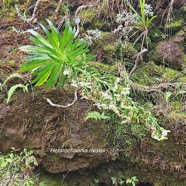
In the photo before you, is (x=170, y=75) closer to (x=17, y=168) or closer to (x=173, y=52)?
(x=173, y=52)

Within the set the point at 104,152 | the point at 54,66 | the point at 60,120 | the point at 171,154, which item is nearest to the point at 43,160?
the point at 60,120

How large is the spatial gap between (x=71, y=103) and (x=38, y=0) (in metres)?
1.48

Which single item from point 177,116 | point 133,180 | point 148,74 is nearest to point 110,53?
point 148,74

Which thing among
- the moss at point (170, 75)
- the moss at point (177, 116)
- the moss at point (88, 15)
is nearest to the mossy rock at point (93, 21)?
the moss at point (88, 15)

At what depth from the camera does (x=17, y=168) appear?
6.74 ft

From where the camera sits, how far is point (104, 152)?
6.60ft

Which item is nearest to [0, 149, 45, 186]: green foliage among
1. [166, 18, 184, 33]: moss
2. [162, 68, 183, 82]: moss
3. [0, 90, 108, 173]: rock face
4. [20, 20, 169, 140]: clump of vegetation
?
[0, 90, 108, 173]: rock face

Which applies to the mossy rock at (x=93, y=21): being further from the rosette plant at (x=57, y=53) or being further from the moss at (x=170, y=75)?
the rosette plant at (x=57, y=53)

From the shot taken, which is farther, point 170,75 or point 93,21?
point 93,21

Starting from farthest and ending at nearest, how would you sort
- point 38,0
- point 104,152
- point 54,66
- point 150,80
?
point 38,0 < point 150,80 < point 104,152 < point 54,66

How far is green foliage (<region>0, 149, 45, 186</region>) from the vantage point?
1958 mm

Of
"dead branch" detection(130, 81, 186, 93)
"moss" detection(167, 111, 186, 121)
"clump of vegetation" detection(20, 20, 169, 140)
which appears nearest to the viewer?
"clump of vegetation" detection(20, 20, 169, 140)

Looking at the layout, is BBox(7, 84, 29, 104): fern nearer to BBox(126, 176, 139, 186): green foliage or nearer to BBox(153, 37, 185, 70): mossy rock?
BBox(126, 176, 139, 186): green foliage

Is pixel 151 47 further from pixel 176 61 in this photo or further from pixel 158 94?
pixel 158 94
